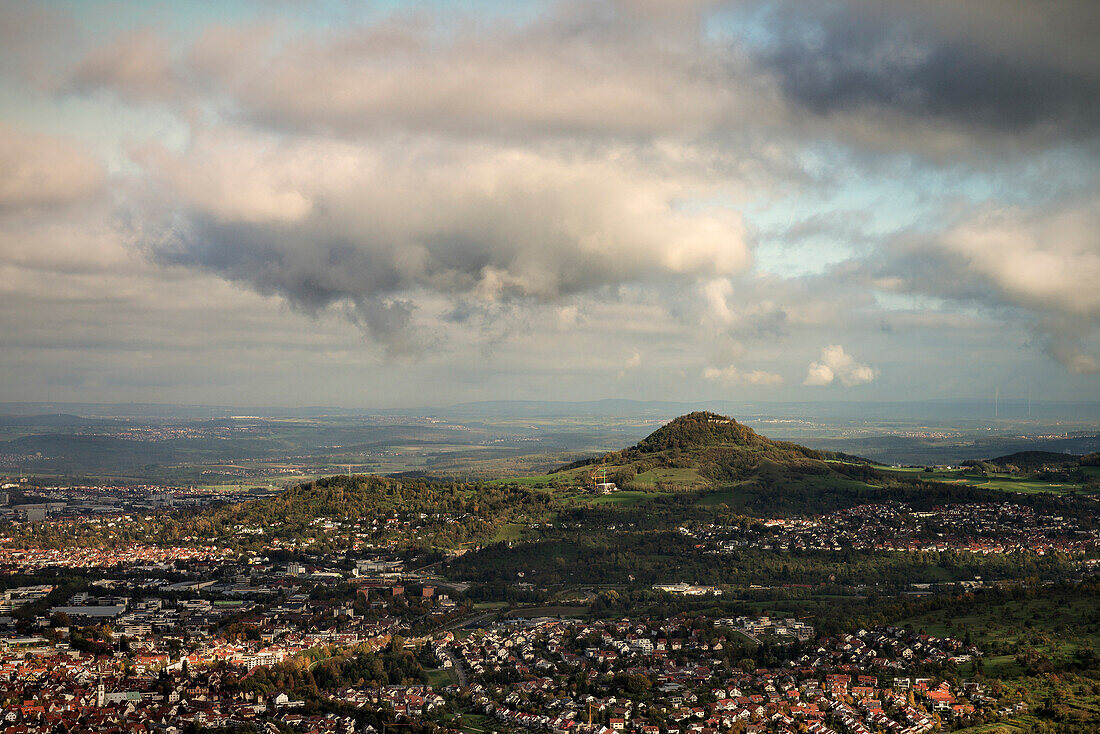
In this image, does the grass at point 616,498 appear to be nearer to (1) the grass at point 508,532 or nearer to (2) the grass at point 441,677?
(1) the grass at point 508,532

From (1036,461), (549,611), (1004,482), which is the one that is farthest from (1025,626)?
(1036,461)

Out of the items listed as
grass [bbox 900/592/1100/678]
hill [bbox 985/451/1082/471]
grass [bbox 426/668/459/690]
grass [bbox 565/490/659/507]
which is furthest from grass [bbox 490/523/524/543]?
hill [bbox 985/451/1082/471]

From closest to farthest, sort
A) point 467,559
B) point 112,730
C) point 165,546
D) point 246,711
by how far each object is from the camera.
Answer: point 112,730 → point 246,711 → point 467,559 → point 165,546

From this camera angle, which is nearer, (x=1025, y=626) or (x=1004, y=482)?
(x=1025, y=626)

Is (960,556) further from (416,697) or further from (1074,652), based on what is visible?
(416,697)

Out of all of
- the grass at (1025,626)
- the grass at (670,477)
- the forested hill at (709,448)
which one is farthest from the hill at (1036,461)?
the grass at (1025,626)

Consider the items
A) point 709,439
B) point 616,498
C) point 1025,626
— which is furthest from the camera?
point 709,439

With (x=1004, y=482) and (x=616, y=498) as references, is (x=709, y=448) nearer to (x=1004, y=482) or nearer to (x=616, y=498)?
(x=616, y=498)

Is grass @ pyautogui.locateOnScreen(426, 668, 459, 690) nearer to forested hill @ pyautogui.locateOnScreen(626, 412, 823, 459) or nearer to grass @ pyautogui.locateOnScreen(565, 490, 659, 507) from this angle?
grass @ pyautogui.locateOnScreen(565, 490, 659, 507)

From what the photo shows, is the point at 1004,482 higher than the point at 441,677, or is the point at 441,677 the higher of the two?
the point at 1004,482

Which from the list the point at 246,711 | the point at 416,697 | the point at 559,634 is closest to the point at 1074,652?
the point at 559,634

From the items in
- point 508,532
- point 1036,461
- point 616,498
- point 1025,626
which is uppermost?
point 1036,461
